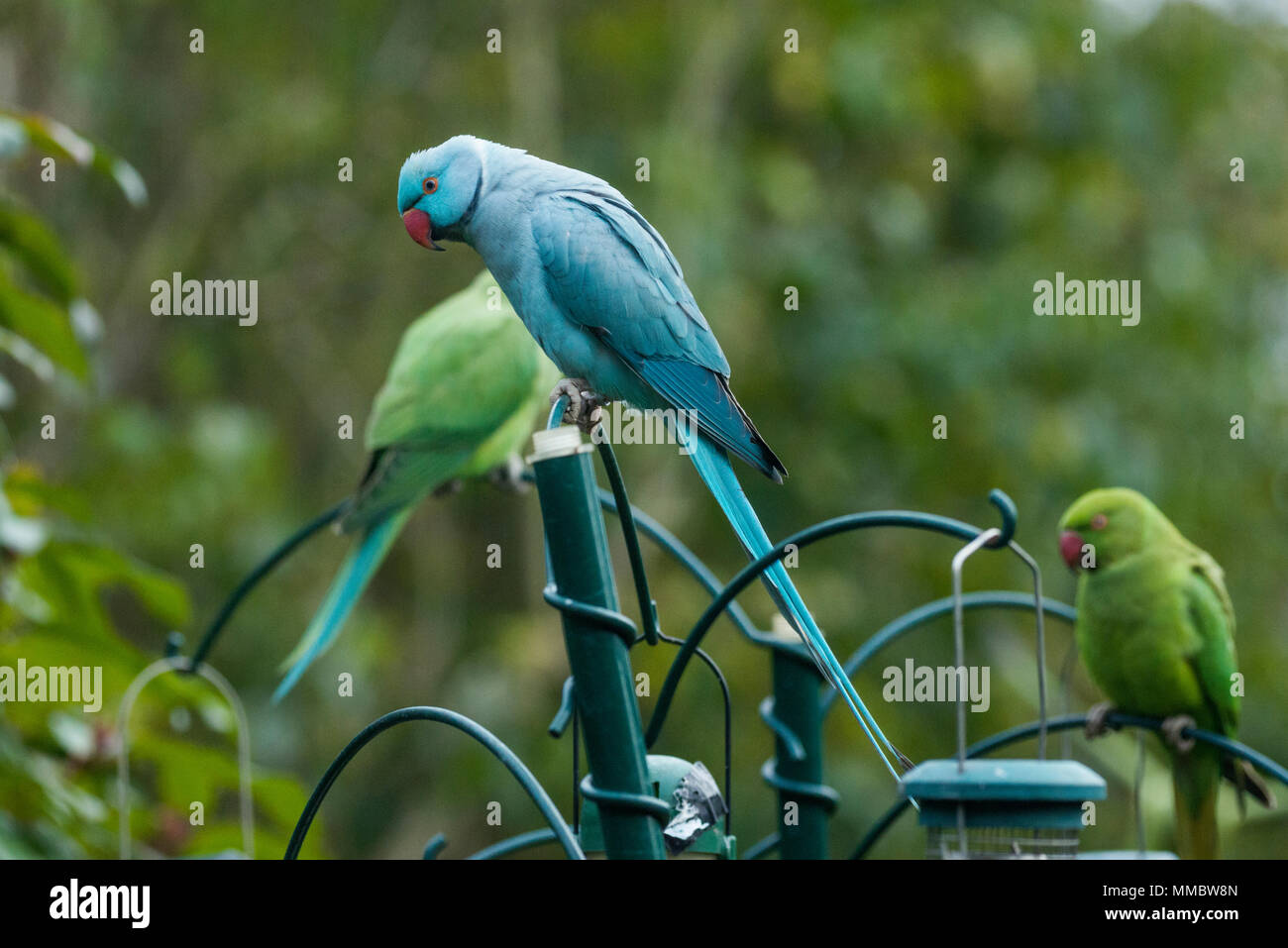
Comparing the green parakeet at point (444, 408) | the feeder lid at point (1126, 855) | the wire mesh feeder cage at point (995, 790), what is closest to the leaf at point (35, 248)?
the green parakeet at point (444, 408)

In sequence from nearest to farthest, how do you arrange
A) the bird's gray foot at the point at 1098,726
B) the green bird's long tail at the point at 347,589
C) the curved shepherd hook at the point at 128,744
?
the curved shepherd hook at the point at 128,744 < the bird's gray foot at the point at 1098,726 < the green bird's long tail at the point at 347,589

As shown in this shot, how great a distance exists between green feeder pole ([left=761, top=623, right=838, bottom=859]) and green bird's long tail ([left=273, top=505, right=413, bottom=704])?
143 centimetres

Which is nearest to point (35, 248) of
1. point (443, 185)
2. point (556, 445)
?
point (443, 185)

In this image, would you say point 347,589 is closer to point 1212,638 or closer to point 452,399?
point 452,399

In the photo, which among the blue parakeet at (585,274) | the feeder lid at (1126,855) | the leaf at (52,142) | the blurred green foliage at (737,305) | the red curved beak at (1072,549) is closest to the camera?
the feeder lid at (1126,855)


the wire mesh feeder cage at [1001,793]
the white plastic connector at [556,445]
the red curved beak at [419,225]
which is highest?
the red curved beak at [419,225]

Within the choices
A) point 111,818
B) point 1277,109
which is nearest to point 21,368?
point 111,818

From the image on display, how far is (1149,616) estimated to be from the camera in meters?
3.65

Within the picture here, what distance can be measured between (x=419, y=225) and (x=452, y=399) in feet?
5.19

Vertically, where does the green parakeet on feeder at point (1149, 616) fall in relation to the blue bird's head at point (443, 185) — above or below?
below

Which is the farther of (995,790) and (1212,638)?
(1212,638)

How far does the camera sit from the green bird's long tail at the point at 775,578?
1.94 meters

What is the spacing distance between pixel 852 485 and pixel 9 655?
4.86 metres

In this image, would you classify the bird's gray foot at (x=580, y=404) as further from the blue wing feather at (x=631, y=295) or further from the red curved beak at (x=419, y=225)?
the red curved beak at (x=419, y=225)
